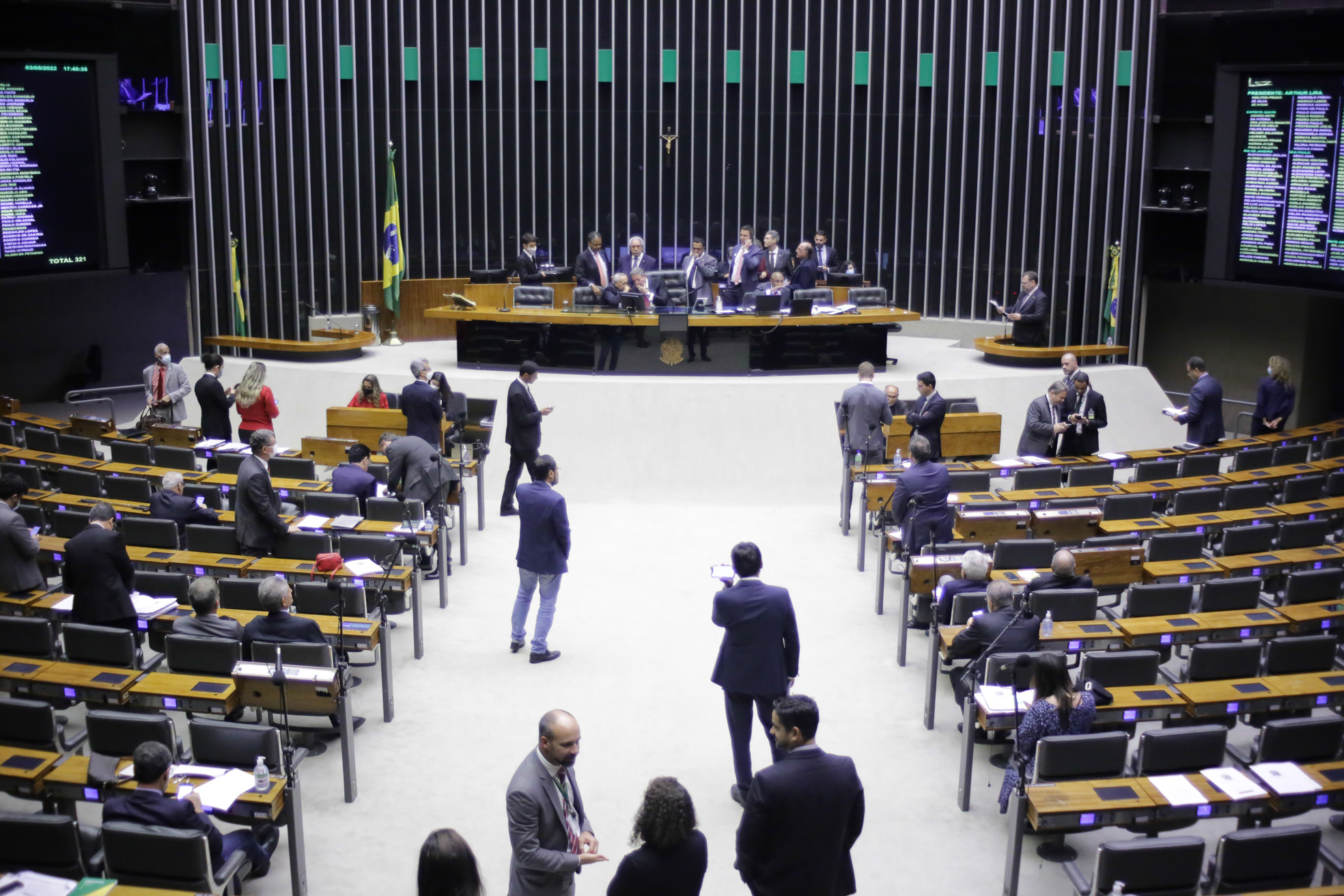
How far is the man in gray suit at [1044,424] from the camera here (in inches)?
426

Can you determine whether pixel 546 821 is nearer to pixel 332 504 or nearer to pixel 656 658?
pixel 656 658

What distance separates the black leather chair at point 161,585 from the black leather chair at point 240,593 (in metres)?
0.25

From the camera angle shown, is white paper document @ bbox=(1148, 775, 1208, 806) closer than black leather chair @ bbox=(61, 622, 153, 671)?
Yes

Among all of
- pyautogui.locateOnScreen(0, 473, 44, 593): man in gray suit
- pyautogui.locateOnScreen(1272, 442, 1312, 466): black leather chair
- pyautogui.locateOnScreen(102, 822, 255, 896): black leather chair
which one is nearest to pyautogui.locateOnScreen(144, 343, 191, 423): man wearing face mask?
pyautogui.locateOnScreen(0, 473, 44, 593): man in gray suit

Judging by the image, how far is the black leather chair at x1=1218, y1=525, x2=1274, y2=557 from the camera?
8586 mm

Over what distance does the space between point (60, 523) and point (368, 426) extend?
11.0 feet

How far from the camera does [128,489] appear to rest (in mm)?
9602

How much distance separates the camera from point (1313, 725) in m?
5.78

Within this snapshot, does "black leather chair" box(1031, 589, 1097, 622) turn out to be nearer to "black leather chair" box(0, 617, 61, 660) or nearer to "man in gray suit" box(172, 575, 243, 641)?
"man in gray suit" box(172, 575, 243, 641)

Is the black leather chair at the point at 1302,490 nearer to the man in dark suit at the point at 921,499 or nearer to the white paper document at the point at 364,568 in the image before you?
the man in dark suit at the point at 921,499

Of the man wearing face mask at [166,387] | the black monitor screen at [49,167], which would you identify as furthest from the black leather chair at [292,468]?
the black monitor screen at [49,167]

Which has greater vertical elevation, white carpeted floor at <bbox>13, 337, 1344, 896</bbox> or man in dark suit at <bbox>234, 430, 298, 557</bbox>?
man in dark suit at <bbox>234, 430, 298, 557</bbox>

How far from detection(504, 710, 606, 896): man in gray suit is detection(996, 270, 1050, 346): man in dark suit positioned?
10699 mm

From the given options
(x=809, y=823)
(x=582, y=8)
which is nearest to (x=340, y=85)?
(x=582, y=8)
